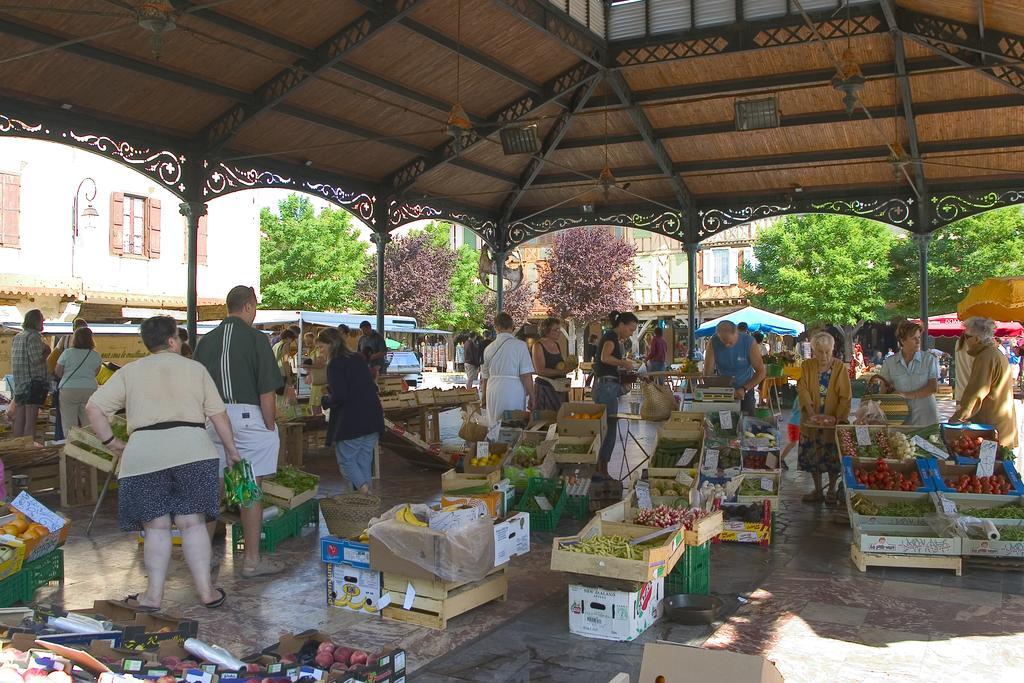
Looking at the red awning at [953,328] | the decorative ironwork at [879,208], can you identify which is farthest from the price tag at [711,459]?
the red awning at [953,328]

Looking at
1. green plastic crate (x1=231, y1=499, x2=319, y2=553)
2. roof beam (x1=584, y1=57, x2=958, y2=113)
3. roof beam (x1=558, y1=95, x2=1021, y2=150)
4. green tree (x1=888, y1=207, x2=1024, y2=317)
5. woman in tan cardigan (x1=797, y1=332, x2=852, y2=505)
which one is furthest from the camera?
green tree (x1=888, y1=207, x2=1024, y2=317)

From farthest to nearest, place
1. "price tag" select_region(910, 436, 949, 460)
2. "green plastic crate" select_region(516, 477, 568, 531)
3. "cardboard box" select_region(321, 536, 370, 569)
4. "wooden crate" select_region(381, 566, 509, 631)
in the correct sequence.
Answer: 1. "green plastic crate" select_region(516, 477, 568, 531)
2. "price tag" select_region(910, 436, 949, 460)
3. "cardboard box" select_region(321, 536, 370, 569)
4. "wooden crate" select_region(381, 566, 509, 631)

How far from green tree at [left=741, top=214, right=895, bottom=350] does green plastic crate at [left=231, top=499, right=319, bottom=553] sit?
91.0 ft

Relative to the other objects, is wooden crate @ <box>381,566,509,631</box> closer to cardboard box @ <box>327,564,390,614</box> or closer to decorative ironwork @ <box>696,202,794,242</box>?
cardboard box @ <box>327,564,390,614</box>

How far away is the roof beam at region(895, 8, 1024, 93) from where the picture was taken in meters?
8.80

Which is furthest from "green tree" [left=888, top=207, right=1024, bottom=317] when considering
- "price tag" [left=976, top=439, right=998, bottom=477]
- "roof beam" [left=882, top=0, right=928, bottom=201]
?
"price tag" [left=976, top=439, right=998, bottom=477]

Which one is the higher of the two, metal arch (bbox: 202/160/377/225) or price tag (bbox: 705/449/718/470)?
metal arch (bbox: 202/160/377/225)

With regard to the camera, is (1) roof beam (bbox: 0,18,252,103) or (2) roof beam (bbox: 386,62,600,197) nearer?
(1) roof beam (bbox: 0,18,252,103)

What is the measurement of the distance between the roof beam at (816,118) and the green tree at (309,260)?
23.3 meters

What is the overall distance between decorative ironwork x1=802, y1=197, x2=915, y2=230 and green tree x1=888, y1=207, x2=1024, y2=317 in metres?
15.2

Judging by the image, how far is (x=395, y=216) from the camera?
45.6 ft

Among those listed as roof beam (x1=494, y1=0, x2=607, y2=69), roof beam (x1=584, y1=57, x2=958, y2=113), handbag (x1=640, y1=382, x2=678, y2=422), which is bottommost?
handbag (x1=640, y1=382, x2=678, y2=422)

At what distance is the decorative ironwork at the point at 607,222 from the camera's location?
→ 15.4 m

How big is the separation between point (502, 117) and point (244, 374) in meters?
8.07
